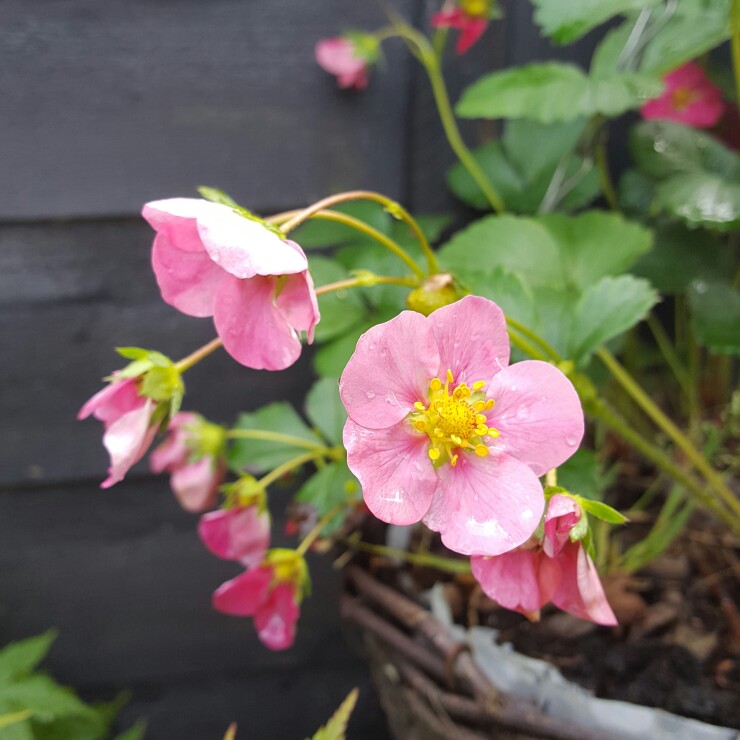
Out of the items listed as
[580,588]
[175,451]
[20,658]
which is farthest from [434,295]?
[20,658]

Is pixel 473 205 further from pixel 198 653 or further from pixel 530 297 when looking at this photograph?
pixel 198 653

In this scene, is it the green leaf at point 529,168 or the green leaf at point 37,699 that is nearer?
the green leaf at point 37,699

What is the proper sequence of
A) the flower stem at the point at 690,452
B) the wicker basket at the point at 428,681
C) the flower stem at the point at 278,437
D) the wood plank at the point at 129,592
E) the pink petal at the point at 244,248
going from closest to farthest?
the pink petal at the point at 244,248 < the wicker basket at the point at 428,681 < the flower stem at the point at 690,452 < the flower stem at the point at 278,437 < the wood plank at the point at 129,592

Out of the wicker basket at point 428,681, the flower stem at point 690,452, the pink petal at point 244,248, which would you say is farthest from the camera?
the flower stem at point 690,452

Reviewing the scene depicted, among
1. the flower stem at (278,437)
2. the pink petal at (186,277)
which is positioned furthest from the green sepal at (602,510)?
the flower stem at (278,437)

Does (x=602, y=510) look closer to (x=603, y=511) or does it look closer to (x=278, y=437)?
(x=603, y=511)

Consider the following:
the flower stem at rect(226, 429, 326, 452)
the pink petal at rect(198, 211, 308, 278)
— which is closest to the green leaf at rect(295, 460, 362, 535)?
the flower stem at rect(226, 429, 326, 452)

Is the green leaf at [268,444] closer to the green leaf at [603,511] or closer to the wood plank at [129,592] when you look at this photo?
the wood plank at [129,592]

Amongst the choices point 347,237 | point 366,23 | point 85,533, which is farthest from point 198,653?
point 366,23
